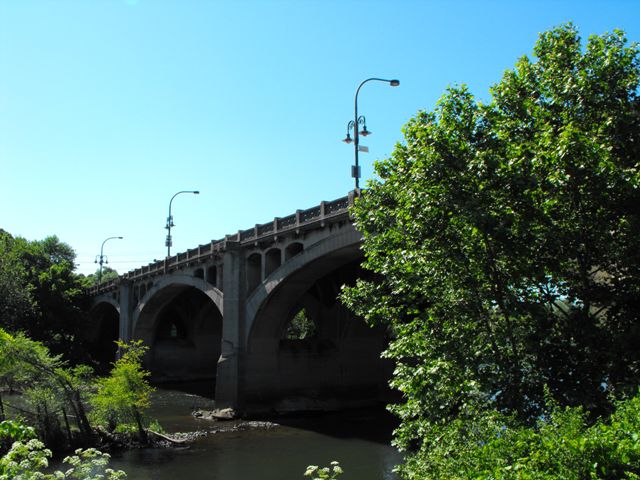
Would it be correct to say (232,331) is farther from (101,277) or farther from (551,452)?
(101,277)

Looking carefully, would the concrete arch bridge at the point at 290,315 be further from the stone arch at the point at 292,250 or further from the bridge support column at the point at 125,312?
the bridge support column at the point at 125,312

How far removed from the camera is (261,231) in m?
33.4

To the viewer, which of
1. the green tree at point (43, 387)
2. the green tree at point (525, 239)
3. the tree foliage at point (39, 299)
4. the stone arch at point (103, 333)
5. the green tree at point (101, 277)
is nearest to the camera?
the green tree at point (525, 239)

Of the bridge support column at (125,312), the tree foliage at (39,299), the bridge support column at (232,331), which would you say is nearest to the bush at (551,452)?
the bridge support column at (232,331)

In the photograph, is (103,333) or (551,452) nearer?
(551,452)

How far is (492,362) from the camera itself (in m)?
10.0

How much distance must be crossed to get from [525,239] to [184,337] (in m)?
59.9

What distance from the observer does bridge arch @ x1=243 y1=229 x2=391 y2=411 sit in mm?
31266

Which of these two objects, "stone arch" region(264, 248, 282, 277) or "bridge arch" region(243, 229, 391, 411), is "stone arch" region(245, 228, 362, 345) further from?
"stone arch" region(264, 248, 282, 277)

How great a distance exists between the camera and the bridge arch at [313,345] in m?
31.3

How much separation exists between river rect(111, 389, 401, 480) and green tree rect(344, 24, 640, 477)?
11.4m

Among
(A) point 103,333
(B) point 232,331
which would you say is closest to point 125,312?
(A) point 103,333

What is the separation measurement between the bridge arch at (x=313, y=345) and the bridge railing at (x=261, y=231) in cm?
161

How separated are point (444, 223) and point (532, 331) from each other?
2446 millimetres
